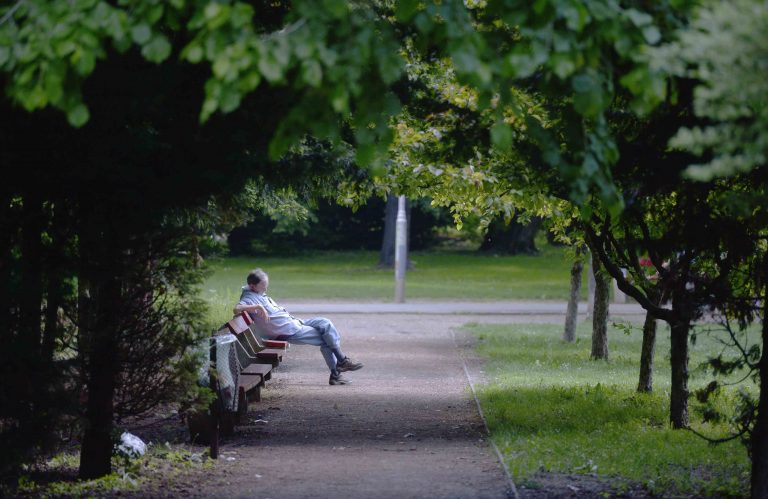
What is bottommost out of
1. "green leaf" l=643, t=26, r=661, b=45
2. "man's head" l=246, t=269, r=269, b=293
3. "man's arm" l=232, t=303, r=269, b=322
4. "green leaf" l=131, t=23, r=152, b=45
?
"man's arm" l=232, t=303, r=269, b=322

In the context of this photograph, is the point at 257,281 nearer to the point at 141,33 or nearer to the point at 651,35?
the point at 141,33

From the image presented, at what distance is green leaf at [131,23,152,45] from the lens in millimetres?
4480

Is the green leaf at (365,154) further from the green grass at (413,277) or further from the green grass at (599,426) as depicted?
the green grass at (413,277)

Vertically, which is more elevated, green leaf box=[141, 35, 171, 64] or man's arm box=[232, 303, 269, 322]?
green leaf box=[141, 35, 171, 64]

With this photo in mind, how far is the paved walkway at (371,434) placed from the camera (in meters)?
7.69

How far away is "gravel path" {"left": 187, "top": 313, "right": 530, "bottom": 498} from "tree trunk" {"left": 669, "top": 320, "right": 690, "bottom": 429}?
1.85 metres

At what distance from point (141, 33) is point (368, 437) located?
241 inches

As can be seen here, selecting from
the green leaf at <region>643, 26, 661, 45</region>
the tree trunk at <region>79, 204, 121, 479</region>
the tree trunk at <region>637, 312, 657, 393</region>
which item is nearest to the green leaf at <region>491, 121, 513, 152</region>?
the green leaf at <region>643, 26, 661, 45</region>

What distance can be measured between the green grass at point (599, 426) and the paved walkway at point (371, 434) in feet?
1.06

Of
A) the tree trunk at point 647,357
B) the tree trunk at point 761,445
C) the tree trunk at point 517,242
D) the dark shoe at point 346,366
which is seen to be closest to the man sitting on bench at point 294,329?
the dark shoe at point 346,366

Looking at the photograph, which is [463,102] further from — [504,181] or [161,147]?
[161,147]

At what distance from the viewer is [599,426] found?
10.1 metres

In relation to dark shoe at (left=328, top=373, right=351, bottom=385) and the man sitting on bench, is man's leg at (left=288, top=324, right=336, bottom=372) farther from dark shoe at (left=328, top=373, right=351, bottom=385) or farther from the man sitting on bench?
dark shoe at (left=328, top=373, right=351, bottom=385)

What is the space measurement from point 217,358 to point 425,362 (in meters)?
7.46
